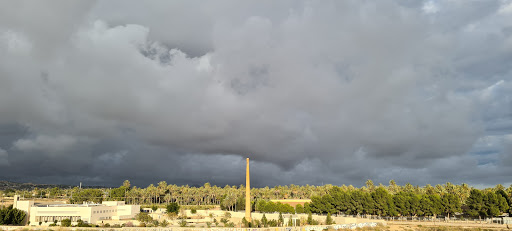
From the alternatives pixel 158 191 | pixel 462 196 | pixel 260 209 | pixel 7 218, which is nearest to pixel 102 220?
pixel 7 218

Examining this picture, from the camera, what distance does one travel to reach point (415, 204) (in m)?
101

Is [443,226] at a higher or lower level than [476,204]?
lower

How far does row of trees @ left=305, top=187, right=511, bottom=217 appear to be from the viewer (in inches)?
3708

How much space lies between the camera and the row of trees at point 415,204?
94.2m

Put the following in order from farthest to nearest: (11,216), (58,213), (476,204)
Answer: (58,213)
(476,204)
(11,216)

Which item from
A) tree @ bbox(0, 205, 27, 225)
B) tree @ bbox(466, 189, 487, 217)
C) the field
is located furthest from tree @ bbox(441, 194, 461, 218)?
tree @ bbox(0, 205, 27, 225)

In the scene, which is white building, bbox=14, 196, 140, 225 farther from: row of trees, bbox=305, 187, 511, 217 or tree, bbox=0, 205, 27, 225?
row of trees, bbox=305, 187, 511, 217

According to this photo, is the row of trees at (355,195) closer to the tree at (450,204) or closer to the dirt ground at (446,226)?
the tree at (450,204)

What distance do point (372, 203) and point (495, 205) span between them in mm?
30118

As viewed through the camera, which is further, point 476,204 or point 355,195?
point 355,195

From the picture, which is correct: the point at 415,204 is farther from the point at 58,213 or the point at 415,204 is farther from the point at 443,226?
the point at 58,213

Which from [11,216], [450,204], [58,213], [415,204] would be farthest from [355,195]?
[11,216]

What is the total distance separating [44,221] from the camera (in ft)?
321

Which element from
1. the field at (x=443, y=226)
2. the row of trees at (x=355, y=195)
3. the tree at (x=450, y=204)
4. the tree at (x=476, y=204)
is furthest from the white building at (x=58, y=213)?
the tree at (x=476, y=204)
